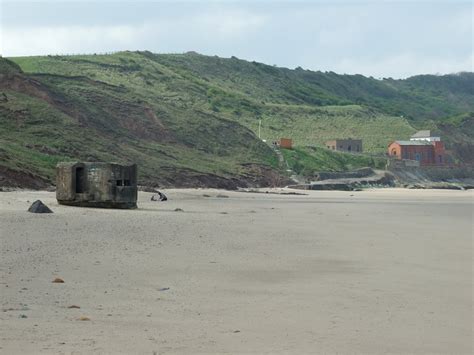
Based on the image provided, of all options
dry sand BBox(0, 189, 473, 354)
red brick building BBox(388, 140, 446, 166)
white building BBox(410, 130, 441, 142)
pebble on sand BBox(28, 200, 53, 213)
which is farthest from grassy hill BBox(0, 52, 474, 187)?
dry sand BBox(0, 189, 473, 354)

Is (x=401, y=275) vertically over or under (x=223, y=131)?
under

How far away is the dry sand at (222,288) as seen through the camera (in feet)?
28.0

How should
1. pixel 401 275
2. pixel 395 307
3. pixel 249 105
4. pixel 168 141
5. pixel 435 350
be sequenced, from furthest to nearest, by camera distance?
pixel 249 105 → pixel 168 141 → pixel 401 275 → pixel 395 307 → pixel 435 350

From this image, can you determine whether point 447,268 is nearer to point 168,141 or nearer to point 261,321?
point 261,321

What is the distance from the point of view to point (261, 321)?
31.4 ft

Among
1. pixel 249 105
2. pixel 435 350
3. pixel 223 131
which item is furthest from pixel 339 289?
pixel 249 105

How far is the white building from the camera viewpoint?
101444 mm

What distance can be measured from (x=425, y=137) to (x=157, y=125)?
4839 centimetres

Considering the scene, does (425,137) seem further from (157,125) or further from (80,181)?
(80,181)

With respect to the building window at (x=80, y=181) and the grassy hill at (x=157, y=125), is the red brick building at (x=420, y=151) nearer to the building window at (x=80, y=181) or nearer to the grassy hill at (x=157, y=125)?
the grassy hill at (x=157, y=125)

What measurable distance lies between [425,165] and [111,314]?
8659 centimetres

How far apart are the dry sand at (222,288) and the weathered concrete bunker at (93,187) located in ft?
14.3

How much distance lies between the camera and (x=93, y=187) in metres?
27.0

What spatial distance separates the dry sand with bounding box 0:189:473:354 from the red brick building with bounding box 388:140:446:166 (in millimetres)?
71077
